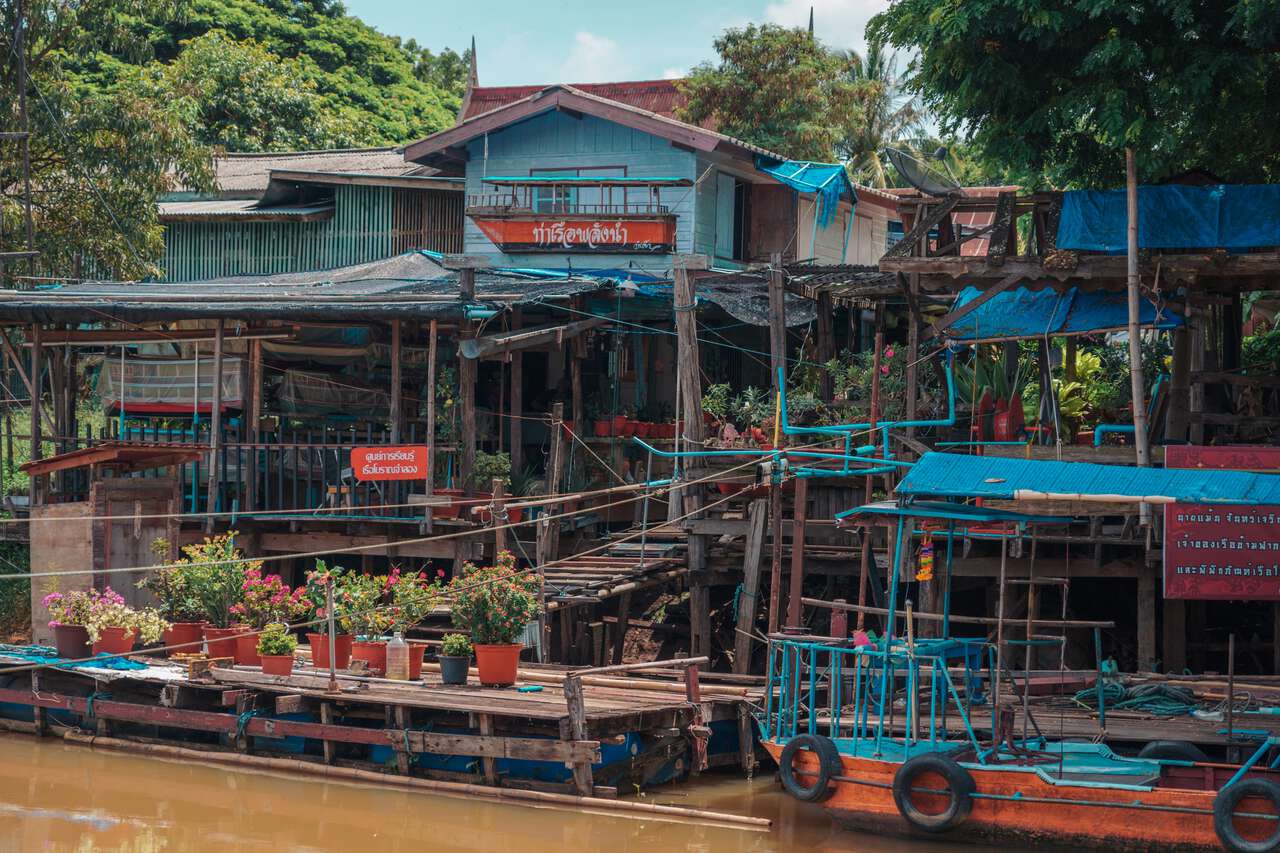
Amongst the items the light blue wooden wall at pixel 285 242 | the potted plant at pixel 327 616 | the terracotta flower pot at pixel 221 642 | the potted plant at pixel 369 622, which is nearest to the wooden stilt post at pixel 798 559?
the potted plant at pixel 369 622

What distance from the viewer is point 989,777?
450 inches

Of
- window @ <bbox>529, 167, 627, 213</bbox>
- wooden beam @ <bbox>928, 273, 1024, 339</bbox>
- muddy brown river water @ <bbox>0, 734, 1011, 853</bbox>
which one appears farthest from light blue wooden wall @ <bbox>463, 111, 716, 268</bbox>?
muddy brown river water @ <bbox>0, 734, 1011, 853</bbox>

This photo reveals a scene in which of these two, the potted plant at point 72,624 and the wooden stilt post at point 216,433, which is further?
the wooden stilt post at point 216,433

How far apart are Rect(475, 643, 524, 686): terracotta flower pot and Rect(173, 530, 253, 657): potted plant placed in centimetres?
282

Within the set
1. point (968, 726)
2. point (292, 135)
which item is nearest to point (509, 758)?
point (968, 726)

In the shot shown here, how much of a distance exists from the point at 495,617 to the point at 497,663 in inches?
17.3

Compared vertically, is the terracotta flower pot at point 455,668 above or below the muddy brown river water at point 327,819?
above

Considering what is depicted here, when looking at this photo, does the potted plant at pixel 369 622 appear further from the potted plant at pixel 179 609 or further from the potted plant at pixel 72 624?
the potted plant at pixel 72 624

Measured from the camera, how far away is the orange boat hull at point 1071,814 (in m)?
10.9

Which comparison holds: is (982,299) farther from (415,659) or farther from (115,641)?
(115,641)

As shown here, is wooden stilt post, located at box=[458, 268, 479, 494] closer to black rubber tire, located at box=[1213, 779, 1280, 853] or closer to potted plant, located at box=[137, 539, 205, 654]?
potted plant, located at box=[137, 539, 205, 654]

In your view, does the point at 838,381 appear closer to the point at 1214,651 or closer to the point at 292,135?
the point at 1214,651

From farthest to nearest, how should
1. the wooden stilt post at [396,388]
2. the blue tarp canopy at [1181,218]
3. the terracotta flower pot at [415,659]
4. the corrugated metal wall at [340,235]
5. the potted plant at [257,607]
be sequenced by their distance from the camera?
the corrugated metal wall at [340,235] → the wooden stilt post at [396,388] → the potted plant at [257,607] → the terracotta flower pot at [415,659] → the blue tarp canopy at [1181,218]

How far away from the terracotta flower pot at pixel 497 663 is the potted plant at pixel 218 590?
282 cm
